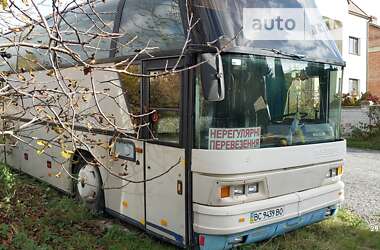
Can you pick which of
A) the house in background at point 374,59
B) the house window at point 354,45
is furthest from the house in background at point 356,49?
the house in background at point 374,59

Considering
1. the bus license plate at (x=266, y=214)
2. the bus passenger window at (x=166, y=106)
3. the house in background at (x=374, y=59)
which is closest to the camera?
the bus license plate at (x=266, y=214)

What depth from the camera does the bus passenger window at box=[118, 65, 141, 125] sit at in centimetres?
476

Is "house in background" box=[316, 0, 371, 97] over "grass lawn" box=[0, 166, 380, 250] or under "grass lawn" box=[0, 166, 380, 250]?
over

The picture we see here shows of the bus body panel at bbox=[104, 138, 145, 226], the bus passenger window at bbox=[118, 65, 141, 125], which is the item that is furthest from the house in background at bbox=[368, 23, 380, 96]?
the bus passenger window at bbox=[118, 65, 141, 125]

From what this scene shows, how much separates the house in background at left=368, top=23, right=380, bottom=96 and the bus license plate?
31094 millimetres

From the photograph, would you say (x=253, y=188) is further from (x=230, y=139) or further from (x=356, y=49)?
(x=356, y=49)

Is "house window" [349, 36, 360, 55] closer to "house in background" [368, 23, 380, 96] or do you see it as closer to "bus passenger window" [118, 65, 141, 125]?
"house in background" [368, 23, 380, 96]

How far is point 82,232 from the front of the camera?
530 centimetres

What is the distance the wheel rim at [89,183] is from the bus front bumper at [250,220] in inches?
83.2

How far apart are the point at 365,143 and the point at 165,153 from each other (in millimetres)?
13853

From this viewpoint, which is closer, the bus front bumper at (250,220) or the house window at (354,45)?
the bus front bumper at (250,220)

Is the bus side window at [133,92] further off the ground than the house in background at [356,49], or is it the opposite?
the house in background at [356,49]

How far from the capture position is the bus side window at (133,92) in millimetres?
4754

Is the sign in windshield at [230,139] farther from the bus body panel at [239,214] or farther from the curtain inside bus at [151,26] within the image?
the curtain inside bus at [151,26]
